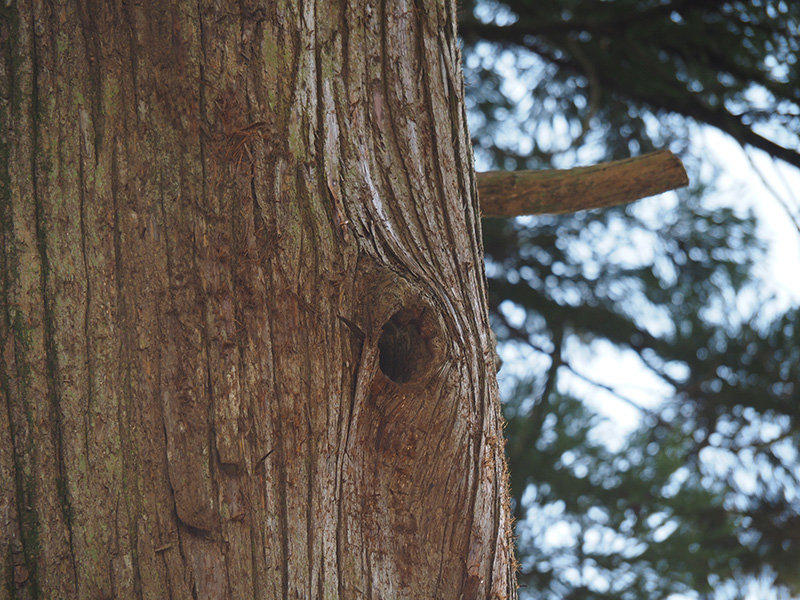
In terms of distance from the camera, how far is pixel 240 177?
703 millimetres

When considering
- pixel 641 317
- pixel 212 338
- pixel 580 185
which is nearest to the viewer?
pixel 212 338

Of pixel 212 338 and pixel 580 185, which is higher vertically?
pixel 580 185

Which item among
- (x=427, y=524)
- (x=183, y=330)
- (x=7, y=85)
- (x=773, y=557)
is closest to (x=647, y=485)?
(x=773, y=557)

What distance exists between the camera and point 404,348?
73cm

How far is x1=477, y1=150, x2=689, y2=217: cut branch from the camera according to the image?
1.13 meters

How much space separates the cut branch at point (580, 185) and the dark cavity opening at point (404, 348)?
509mm

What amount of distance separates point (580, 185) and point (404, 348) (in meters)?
0.58

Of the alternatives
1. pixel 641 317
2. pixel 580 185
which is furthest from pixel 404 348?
pixel 641 317

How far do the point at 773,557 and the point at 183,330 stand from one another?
9.22 ft

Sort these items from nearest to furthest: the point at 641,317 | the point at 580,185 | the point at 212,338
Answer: the point at 212,338 → the point at 580,185 → the point at 641,317

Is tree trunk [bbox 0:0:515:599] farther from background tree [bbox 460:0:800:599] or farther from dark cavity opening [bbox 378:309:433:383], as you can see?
background tree [bbox 460:0:800:599]

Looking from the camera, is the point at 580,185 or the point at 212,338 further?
the point at 580,185

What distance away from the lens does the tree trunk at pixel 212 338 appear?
66 centimetres

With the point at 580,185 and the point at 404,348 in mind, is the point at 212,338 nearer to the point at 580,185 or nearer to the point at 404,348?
the point at 404,348
